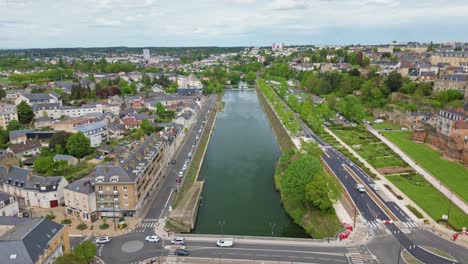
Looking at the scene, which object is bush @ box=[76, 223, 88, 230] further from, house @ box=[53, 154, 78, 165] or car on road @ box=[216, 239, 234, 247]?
house @ box=[53, 154, 78, 165]

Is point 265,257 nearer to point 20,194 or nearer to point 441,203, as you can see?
point 441,203

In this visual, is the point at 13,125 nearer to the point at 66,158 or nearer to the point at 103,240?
the point at 66,158

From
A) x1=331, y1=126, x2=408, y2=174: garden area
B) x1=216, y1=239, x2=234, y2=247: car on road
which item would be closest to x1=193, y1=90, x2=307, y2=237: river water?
x1=216, y1=239, x2=234, y2=247: car on road

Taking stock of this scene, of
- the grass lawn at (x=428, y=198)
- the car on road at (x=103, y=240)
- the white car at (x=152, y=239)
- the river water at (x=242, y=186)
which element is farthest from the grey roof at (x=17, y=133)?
the grass lawn at (x=428, y=198)

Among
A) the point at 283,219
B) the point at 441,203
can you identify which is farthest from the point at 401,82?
the point at 283,219

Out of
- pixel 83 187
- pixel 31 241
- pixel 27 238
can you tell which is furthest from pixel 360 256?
pixel 83 187

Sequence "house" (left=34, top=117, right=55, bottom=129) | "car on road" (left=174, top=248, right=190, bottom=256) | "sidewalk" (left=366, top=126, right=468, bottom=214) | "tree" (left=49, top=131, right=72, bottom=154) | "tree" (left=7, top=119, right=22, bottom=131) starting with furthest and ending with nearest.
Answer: "house" (left=34, top=117, right=55, bottom=129), "tree" (left=7, top=119, right=22, bottom=131), "tree" (left=49, top=131, right=72, bottom=154), "sidewalk" (left=366, top=126, right=468, bottom=214), "car on road" (left=174, top=248, right=190, bottom=256)
